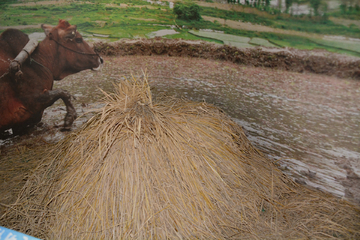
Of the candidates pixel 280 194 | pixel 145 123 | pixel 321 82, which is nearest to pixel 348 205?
pixel 280 194

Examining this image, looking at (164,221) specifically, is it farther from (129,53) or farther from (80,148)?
(129,53)

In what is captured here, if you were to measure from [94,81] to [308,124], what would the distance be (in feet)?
10.9

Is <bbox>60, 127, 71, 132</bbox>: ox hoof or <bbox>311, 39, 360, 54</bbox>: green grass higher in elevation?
<bbox>311, 39, 360, 54</bbox>: green grass

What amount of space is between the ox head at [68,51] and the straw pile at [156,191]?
1275 mm

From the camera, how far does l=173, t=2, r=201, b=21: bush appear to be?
3182 mm

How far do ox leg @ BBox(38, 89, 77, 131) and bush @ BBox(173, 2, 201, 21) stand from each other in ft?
6.98

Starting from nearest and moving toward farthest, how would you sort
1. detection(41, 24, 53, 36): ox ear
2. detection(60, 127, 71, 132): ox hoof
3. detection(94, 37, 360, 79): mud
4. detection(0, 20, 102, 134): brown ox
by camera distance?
detection(94, 37, 360, 79): mud < detection(0, 20, 102, 134): brown ox < detection(41, 24, 53, 36): ox ear < detection(60, 127, 71, 132): ox hoof

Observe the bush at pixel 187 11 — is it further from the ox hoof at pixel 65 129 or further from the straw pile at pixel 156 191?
the ox hoof at pixel 65 129

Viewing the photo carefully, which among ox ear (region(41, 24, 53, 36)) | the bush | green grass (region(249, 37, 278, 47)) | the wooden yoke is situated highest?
the bush

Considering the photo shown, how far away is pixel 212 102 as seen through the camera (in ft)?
11.9

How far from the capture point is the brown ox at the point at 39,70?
3.09 m

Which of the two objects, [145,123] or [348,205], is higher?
[145,123]

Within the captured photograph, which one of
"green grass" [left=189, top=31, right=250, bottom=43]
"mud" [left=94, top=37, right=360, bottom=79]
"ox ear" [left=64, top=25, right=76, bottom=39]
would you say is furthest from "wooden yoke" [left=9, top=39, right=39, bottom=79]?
"green grass" [left=189, top=31, right=250, bottom=43]

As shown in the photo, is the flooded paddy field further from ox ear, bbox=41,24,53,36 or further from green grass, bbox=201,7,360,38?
ox ear, bbox=41,24,53,36
